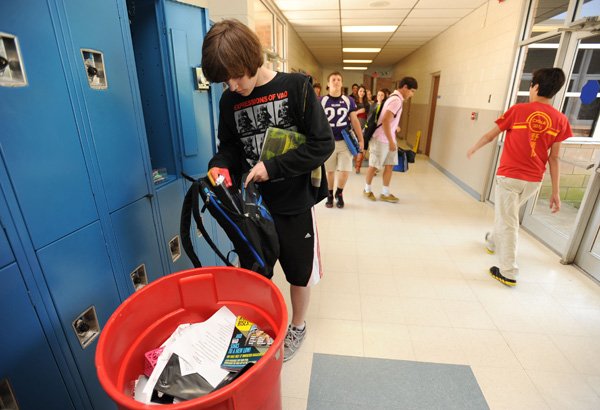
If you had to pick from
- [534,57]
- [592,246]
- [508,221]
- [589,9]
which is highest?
[589,9]

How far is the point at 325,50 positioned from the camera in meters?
9.77

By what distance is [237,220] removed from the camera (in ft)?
3.47

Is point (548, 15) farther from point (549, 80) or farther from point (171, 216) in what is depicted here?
point (171, 216)

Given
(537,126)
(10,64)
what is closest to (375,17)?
(537,126)

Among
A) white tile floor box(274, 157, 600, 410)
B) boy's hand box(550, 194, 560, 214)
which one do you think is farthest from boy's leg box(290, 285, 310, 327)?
boy's hand box(550, 194, 560, 214)

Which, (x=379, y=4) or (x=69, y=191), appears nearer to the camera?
(x=69, y=191)

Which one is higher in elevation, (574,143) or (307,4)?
(307,4)

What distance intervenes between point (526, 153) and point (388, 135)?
5.90ft

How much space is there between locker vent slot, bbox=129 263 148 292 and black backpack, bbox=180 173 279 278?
1.59 ft

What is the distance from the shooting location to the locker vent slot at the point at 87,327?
1.03 m

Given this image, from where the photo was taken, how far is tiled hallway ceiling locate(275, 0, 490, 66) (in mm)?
4734

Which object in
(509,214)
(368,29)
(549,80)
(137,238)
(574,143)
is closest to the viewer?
(137,238)

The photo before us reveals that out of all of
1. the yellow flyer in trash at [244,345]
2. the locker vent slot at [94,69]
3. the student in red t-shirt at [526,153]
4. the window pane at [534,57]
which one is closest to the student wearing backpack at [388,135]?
the window pane at [534,57]

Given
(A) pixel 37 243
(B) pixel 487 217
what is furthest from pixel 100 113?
(B) pixel 487 217
